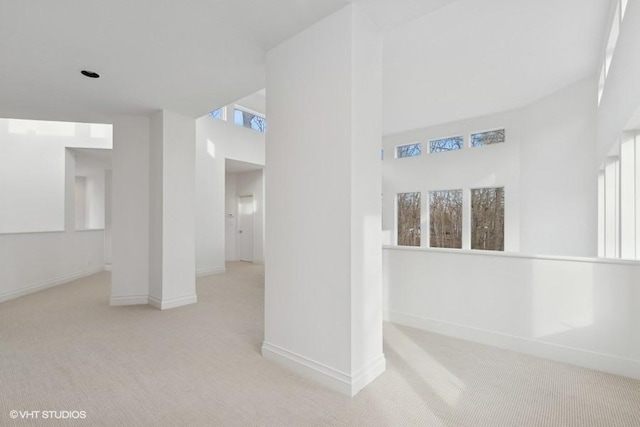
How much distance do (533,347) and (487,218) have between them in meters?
5.61

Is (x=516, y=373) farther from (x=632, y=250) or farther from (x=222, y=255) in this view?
(x=222, y=255)

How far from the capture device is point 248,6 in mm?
2227

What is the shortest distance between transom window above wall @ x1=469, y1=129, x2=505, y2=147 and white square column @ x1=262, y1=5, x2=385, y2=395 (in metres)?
6.60

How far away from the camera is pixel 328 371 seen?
7.29 feet

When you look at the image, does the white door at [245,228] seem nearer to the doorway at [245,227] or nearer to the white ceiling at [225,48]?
the doorway at [245,227]

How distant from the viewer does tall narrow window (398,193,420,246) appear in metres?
9.06

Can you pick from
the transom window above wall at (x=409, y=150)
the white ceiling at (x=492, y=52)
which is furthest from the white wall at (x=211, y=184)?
the transom window above wall at (x=409, y=150)

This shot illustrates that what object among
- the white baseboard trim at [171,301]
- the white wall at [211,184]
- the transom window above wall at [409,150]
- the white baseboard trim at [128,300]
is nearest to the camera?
the white baseboard trim at [171,301]


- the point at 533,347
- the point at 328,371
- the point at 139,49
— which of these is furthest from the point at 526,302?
the point at 139,49

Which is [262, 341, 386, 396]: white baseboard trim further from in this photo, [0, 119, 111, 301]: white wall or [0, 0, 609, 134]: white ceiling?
[0, 119, 111, 301]: white wall

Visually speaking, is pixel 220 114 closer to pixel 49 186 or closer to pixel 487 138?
pixel 49 186

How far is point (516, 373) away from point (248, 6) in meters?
3.51

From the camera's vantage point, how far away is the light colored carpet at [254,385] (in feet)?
6.17

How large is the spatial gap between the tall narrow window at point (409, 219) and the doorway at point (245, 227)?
460 cm
